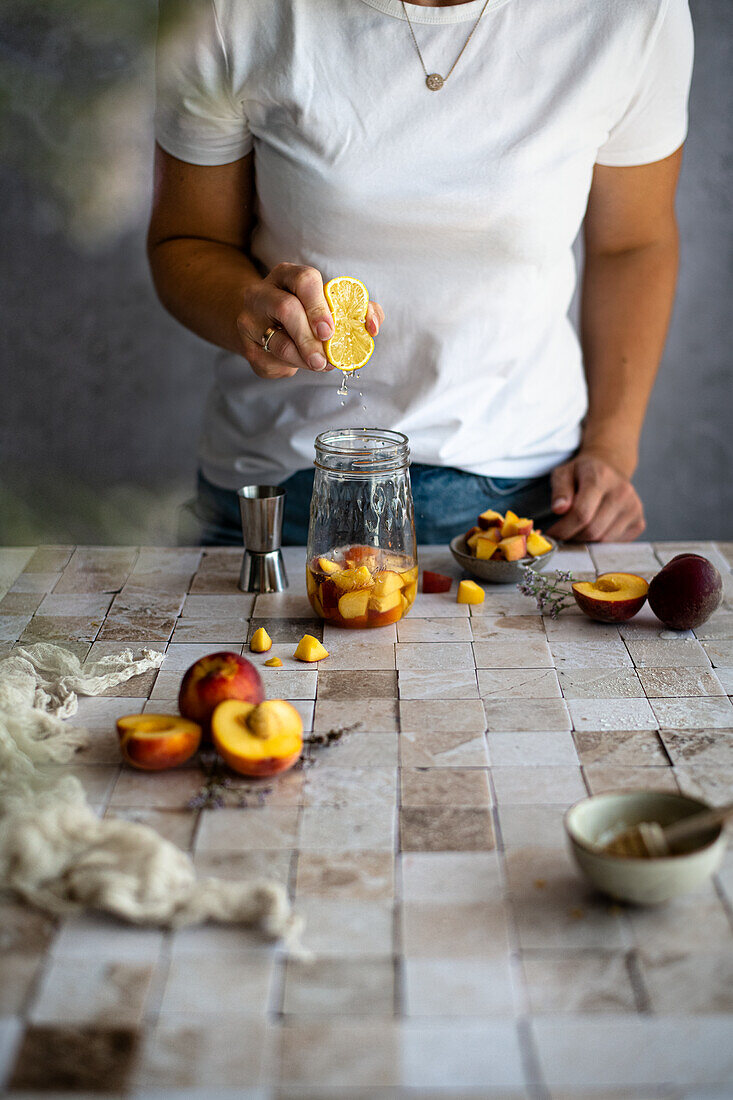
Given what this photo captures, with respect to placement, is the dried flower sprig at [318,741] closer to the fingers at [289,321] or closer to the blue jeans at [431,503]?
the fingers at [289,321]

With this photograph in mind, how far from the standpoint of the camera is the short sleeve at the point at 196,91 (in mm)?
1186

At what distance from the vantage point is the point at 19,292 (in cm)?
218

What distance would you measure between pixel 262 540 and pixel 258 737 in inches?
15.9

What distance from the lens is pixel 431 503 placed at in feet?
4.48

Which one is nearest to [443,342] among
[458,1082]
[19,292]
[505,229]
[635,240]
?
[505,229]

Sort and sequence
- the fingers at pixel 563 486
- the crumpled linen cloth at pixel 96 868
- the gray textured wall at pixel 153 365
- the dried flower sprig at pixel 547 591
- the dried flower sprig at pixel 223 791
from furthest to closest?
the gray textured wall at pixel 153 365, the fingers at pixel 563 486, the dried flower sprig at pixel 547 591, the dried flower sprig at pixel 223 791, the crumpled linen cloth at pixel 96 868

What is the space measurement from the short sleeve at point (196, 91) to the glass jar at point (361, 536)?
0.47m

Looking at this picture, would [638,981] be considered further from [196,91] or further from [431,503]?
[196,91]

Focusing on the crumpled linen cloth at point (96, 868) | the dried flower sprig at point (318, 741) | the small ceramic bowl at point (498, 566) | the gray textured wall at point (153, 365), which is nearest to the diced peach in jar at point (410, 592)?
the small ceramic bowl at point (498, 566)

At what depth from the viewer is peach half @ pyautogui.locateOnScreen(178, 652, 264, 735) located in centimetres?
84

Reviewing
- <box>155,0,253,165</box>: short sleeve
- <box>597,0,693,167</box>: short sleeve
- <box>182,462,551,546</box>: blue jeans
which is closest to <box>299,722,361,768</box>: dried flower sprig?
<box>182,462,551,546</box>: blue jeans

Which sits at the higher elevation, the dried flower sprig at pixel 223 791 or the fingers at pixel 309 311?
the fingers at pixel 309 311

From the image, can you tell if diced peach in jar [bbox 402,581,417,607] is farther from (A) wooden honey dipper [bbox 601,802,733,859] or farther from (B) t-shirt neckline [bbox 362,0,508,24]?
(B) t-shirt neckline [bbox 362,0,508,24]

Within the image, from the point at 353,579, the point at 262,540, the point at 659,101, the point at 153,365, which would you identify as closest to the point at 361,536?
the point at 353,579
